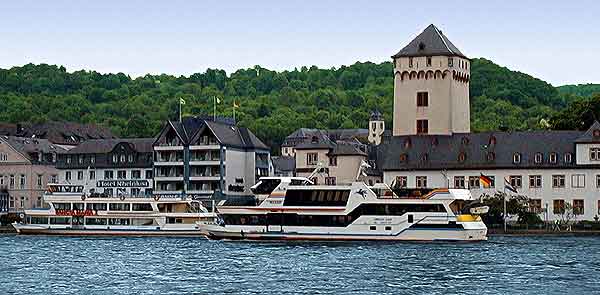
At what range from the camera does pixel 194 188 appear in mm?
131250

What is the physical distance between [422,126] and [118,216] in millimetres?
36638

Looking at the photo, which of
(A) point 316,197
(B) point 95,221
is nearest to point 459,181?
(A) point 316,197

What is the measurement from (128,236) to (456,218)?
113ft

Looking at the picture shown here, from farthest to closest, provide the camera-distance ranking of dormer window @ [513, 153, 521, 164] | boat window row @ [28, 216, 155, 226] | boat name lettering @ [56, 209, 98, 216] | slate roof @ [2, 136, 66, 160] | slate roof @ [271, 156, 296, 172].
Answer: slate roof @ [271, 156, 296, 172] → slate roof @ [2, 136, 66, 160] → dormer window @ [513, 153, 521, 164] → boat name lettering @ [56, 209, 98, 216] → boat window row @ [28, 216, 155, 226]

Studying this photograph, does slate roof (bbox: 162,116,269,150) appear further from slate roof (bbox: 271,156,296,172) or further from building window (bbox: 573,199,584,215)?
building window (bbox: 573,199,584,215)

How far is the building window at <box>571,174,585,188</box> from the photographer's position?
113 meters

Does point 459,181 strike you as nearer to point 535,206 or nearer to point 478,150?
point 478,150

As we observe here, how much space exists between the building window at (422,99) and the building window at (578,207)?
21.2 meters

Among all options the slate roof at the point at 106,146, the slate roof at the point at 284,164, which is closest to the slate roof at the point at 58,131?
the slate roof at the point at 106,146

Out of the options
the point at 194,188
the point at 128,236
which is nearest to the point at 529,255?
the point at 128,236

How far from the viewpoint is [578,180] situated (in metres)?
113

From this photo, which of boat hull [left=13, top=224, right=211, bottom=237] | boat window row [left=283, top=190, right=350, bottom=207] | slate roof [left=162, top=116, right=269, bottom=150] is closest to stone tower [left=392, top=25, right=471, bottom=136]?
slate roof [left=162, top=116, right=269, bottom=150]

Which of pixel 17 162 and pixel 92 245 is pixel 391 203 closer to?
pixel 92 245

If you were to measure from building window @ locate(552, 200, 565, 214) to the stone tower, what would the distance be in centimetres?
1536
